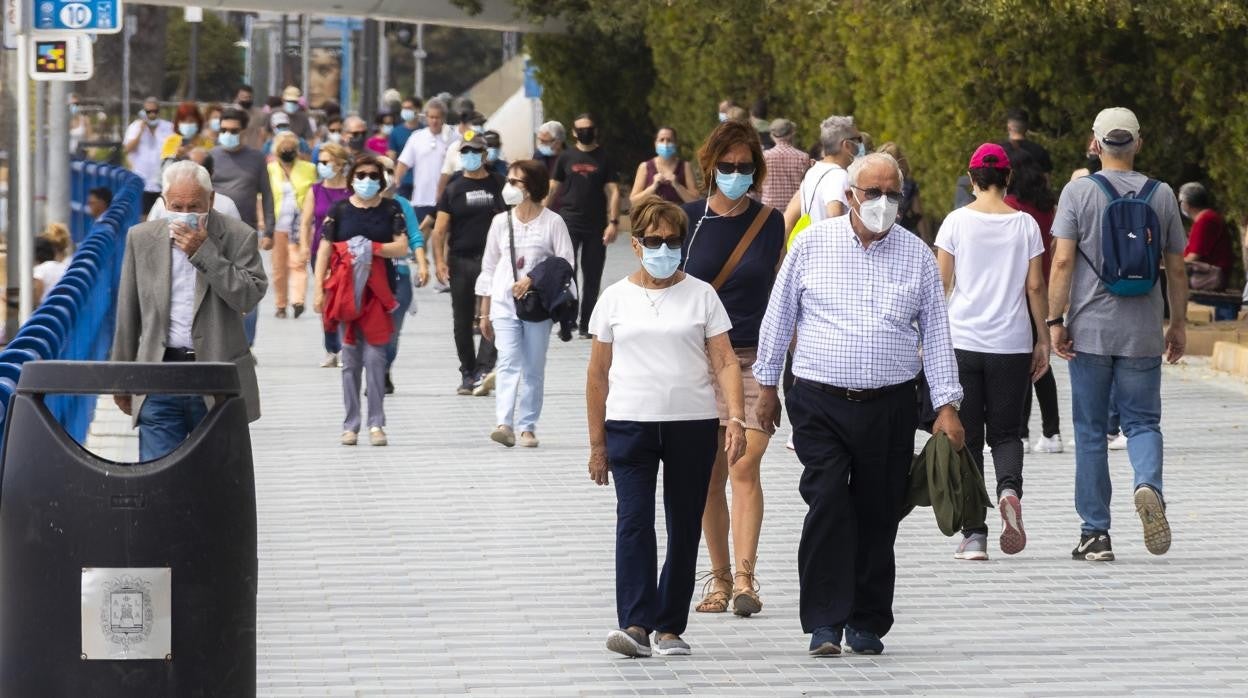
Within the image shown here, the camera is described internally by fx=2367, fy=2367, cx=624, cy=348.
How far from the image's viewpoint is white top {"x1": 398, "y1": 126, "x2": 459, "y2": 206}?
22328 millimetres

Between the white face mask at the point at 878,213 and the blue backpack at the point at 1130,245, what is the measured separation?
2.17 metres

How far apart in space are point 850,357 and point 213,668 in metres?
2.58

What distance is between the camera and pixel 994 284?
377 inches

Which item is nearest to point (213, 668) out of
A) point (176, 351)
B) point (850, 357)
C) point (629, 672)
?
point (629, 672)

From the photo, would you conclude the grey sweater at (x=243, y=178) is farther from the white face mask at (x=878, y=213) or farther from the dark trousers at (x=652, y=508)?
the white face mask at (x=878, y=213)

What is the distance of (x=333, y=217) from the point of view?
13.3 metres

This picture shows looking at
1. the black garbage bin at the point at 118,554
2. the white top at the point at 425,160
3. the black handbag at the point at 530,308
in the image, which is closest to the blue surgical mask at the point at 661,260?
the black garbage bin at the point at 118,554

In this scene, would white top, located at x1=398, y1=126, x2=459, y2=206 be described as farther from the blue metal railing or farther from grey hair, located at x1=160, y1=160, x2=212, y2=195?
grey hair, located at x1=160, y1=160, x2=212, y2=195

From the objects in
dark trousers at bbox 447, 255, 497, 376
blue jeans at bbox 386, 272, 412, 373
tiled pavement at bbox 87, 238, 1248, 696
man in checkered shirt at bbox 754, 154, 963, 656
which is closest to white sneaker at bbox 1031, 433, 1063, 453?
tiled pavement at bbox 87, 238, 1248, 696

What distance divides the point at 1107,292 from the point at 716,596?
216cm

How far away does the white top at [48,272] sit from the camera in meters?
17.3

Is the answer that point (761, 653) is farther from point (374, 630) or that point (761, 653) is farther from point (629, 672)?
point (374, 630)

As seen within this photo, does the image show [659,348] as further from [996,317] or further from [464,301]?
[464,301]

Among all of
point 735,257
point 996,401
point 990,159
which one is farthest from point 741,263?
point 996,401
